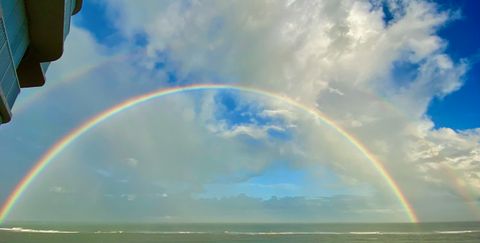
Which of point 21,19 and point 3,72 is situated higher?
point 21,19

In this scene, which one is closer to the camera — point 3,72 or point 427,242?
point 3,72

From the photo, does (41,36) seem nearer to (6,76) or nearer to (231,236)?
(6,76)

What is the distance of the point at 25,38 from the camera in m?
8.65

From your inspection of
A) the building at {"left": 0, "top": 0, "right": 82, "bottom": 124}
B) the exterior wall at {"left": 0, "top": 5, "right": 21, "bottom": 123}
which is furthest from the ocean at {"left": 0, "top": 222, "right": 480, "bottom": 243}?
the exterior wall at {"left": 0, "top": 5, "right": 21, "bottom": 123}

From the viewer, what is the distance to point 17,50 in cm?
838

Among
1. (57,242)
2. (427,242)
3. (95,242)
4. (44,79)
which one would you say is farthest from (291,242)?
(44,79)

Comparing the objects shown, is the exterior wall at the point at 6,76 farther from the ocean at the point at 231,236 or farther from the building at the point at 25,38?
the ocean at the point at 231,236

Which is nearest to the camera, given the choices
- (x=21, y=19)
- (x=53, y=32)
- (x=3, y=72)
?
(x=3, y=72)

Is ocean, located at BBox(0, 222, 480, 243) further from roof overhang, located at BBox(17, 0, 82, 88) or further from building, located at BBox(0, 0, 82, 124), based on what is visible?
building, located at BBox(0, 0, 82, 124)

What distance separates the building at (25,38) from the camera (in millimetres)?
6922

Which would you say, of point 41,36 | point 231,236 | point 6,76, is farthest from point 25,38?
point 231,236

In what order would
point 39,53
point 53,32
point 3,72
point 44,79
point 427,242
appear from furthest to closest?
1. point 427,242
2. point 44,79
3. point 39,53
4. point 53,32
5. point 3,72

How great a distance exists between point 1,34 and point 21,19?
1710 millimetres

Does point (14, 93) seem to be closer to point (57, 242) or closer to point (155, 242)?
point (155, 242)
